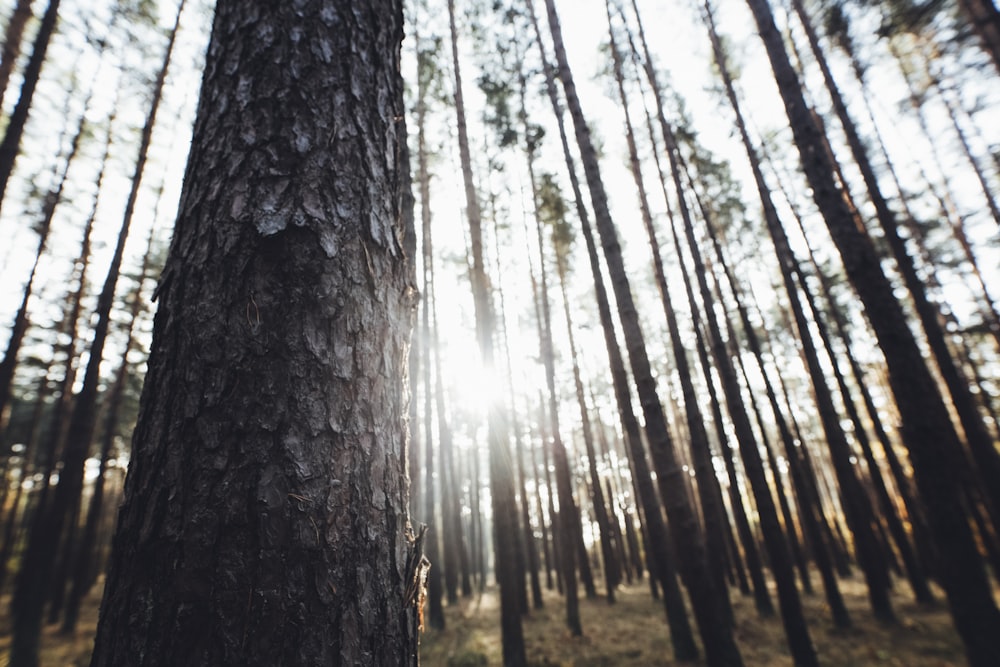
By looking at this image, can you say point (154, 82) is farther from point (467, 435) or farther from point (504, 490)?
point (467, 435)

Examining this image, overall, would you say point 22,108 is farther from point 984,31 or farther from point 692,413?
point 984,31

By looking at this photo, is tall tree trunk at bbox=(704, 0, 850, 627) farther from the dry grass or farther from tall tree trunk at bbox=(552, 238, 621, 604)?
tall tree trunk at bbox=(552, 238, 621, 604)

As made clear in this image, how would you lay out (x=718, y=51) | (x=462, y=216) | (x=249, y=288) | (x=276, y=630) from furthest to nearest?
(x=462, y=216)
(x=718, y=51)
(x=249, y=288)
(x=276, y=630)

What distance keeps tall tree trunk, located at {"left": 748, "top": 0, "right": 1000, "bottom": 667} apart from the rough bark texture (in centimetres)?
→ 455

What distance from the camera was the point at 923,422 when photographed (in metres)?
3.53

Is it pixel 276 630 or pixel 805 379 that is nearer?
pixel 276 630

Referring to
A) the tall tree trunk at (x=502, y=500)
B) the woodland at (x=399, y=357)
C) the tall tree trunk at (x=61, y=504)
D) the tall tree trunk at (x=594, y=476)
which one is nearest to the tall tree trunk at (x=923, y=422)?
the woodland at (x=399, y=357)

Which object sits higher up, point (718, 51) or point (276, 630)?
point (718, 51)

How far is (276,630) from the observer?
73 cm

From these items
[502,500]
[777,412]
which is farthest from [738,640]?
[502,500]

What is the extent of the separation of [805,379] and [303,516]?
2823 centimetres

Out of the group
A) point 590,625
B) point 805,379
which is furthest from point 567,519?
point 805,379

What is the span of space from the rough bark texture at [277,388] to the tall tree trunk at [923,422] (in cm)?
455

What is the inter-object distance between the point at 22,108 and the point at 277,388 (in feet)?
23.8
